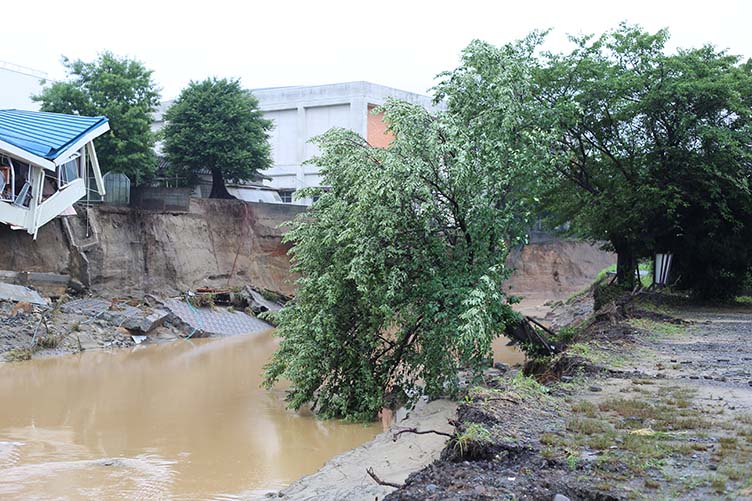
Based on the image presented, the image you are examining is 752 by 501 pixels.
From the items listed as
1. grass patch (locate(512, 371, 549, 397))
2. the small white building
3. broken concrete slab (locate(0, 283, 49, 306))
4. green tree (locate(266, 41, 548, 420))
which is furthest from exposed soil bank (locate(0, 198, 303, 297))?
grass patch (locate(512, 371, 549, 397))

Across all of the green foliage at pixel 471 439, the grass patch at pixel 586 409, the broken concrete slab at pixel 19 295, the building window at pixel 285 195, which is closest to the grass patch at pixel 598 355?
the grass patch at pixel 586 409

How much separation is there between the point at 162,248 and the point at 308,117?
1796 centimetres

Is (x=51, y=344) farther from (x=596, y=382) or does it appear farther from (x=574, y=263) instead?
(x=574, y=263)

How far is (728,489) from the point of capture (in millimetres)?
5918

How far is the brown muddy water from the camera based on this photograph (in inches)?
421

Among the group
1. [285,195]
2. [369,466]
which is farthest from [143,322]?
[285,195]

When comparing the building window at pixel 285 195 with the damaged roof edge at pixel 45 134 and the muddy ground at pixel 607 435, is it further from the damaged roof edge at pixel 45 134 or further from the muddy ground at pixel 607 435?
the muddy ground at pixel 607 435

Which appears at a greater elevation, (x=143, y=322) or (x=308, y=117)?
(x=308, y=117)

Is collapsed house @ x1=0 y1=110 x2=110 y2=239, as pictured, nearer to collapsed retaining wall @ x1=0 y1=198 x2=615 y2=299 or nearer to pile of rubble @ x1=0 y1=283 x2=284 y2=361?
collapsed retaining wall @ x1=0 y1=198 x2=615 y2=299

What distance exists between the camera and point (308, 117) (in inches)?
2076

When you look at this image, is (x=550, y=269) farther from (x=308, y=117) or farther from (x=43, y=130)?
(x=43, y=130)

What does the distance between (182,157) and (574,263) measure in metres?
27.3

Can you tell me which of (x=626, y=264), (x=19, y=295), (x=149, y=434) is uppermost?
(x=626, y=264)

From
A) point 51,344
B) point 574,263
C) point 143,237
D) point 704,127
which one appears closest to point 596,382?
point 704,127
